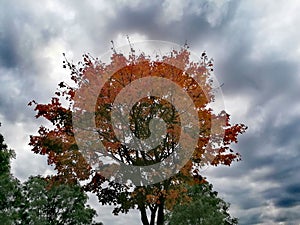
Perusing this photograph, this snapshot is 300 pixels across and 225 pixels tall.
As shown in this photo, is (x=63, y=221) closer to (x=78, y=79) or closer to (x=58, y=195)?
(x=58, y=195)

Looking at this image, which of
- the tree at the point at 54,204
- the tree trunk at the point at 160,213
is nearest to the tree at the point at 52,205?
the tree at the point at 54,204

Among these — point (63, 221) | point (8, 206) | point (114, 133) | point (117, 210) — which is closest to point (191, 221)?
point (63, 221)

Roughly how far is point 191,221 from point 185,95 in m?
34.0

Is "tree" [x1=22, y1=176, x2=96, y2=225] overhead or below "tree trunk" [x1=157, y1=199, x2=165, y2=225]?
overhead

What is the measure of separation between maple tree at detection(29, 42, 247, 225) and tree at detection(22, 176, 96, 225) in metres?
33.3

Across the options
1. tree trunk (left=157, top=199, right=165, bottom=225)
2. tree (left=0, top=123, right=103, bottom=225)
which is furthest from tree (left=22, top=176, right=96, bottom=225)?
tree trunk (left=157, top=199, right=165, bottom=225)

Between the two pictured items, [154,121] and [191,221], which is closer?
[154,121]

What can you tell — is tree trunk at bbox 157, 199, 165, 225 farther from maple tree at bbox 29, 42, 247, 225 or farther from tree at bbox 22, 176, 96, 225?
tree at bbox 22, 176, 96, 225

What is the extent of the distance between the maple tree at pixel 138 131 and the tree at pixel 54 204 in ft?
109

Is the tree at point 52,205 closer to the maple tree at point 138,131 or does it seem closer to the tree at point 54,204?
the tree at point 54,204

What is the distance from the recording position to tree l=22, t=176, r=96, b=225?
5628cm

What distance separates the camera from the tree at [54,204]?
56.3 m

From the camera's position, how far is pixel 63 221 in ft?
191

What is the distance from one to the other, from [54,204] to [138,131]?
3996 cm
